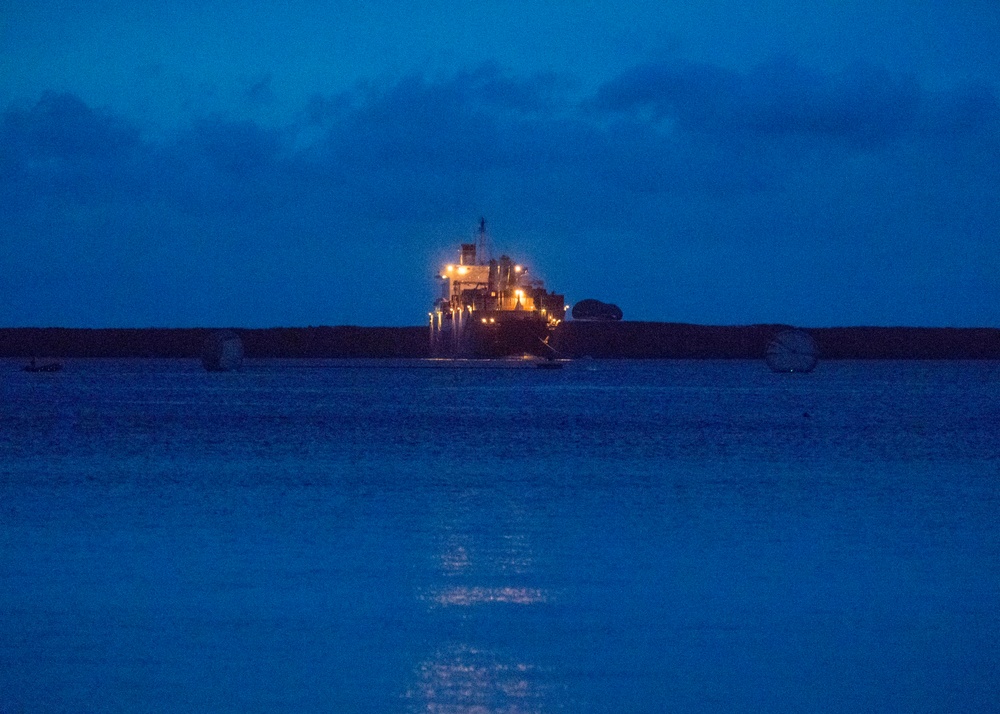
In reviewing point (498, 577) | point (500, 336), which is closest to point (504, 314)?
point (500, 336)

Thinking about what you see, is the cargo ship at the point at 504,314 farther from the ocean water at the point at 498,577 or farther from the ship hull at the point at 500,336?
the ocean water at the point at 498,577

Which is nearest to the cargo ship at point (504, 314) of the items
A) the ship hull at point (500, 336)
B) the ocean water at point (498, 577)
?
the ship hull at point (500, 336)

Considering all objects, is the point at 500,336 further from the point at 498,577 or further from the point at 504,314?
the point at 498,577

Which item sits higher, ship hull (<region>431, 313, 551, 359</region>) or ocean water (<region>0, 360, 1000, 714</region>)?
ship hull (<region>431, 313, 551, 359</region>)

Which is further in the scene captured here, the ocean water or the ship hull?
the ship hull

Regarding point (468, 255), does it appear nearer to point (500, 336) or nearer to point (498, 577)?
point (500, 336)

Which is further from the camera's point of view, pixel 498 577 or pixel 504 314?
pixel 504 314

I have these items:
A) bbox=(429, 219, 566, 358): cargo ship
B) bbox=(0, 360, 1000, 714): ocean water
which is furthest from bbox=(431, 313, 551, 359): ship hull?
bbox=(0, 360, 1000, 714): ocean water

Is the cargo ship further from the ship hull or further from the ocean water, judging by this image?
the ocean water

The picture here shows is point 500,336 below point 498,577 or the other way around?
the other way around

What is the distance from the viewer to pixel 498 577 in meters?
8.60

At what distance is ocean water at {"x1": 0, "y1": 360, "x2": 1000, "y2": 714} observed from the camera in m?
5.90

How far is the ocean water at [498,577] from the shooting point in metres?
5.90

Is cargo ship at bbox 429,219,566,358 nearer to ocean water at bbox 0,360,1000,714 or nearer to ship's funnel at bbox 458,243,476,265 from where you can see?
ship's funnel at bbox 458,243,476,265
